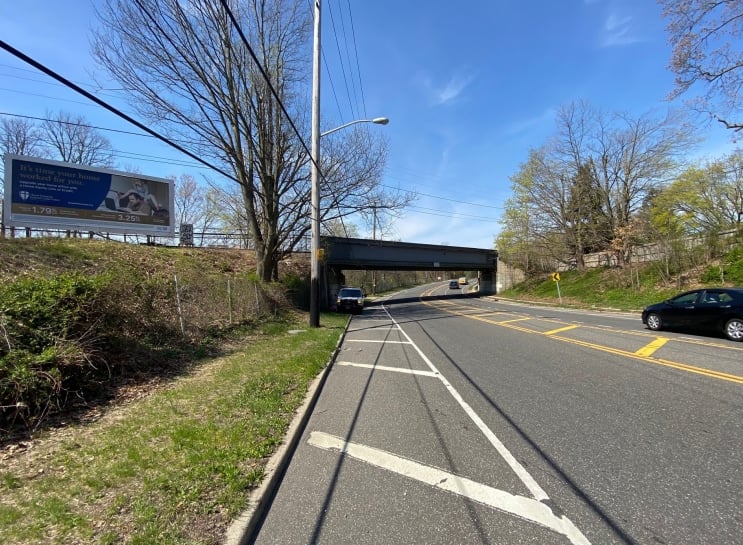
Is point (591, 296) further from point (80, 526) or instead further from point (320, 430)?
point (80, 526)

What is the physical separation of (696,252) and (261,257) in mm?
26590

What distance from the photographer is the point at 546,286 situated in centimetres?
4216

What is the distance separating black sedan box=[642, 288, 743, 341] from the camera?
10805 millimetres

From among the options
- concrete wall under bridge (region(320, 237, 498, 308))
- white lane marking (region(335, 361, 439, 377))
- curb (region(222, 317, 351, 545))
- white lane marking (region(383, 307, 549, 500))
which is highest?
concrete wall under bridge (region(320, 237, 498, 308))

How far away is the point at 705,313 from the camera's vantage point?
11609 mm

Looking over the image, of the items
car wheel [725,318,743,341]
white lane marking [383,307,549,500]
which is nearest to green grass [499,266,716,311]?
car wheel [725,318,743,341]

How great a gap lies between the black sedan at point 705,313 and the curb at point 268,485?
11815mm

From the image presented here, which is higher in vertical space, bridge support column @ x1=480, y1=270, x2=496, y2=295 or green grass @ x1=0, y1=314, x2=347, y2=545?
bridge support column @ x1=480, y1=270, x2=496, y2=295

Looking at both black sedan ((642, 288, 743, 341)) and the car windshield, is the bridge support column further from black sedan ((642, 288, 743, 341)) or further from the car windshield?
black sedan ((642, 288, 743, 341))

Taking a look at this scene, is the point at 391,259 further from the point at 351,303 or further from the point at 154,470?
the point at 154,470

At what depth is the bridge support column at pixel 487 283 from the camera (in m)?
57.8

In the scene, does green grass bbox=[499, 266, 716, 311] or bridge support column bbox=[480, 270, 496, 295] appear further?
bridge support column bbox=[480, 270, 496, 295]

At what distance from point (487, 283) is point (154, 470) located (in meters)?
58.9

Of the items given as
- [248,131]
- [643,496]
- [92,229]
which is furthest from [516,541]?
[92,229]
